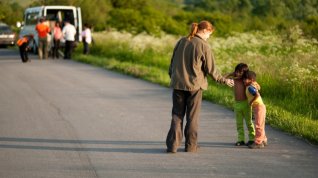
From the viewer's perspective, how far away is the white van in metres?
32.8

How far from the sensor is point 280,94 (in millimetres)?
15180

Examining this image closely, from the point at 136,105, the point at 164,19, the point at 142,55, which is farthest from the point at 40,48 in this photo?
the point at 164,19

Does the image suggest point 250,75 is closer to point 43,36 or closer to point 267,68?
point 267,68

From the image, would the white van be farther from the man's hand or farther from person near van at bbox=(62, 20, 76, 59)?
the man's hand

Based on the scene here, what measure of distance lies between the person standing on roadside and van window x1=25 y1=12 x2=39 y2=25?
1009 inches

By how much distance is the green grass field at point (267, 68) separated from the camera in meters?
11.9

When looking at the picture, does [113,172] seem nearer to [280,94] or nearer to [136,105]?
[136,105]

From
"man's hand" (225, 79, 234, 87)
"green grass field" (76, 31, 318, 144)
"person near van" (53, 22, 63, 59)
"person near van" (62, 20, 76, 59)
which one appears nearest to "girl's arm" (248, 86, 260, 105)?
"man's hand" (225, 79, 234, 87)

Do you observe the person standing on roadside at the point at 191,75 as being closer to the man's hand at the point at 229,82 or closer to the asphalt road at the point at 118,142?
the man's hand at the point at 229,82

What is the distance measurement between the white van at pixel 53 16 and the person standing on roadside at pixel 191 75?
23.3m

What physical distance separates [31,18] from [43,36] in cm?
607

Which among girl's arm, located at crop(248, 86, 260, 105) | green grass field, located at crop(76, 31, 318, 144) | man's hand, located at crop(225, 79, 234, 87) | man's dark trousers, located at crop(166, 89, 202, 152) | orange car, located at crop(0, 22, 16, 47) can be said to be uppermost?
man's hand, located at crop(225, 79, 234, 87)

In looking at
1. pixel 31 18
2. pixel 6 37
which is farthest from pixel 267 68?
pixel 6 37

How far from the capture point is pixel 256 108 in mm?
9539
